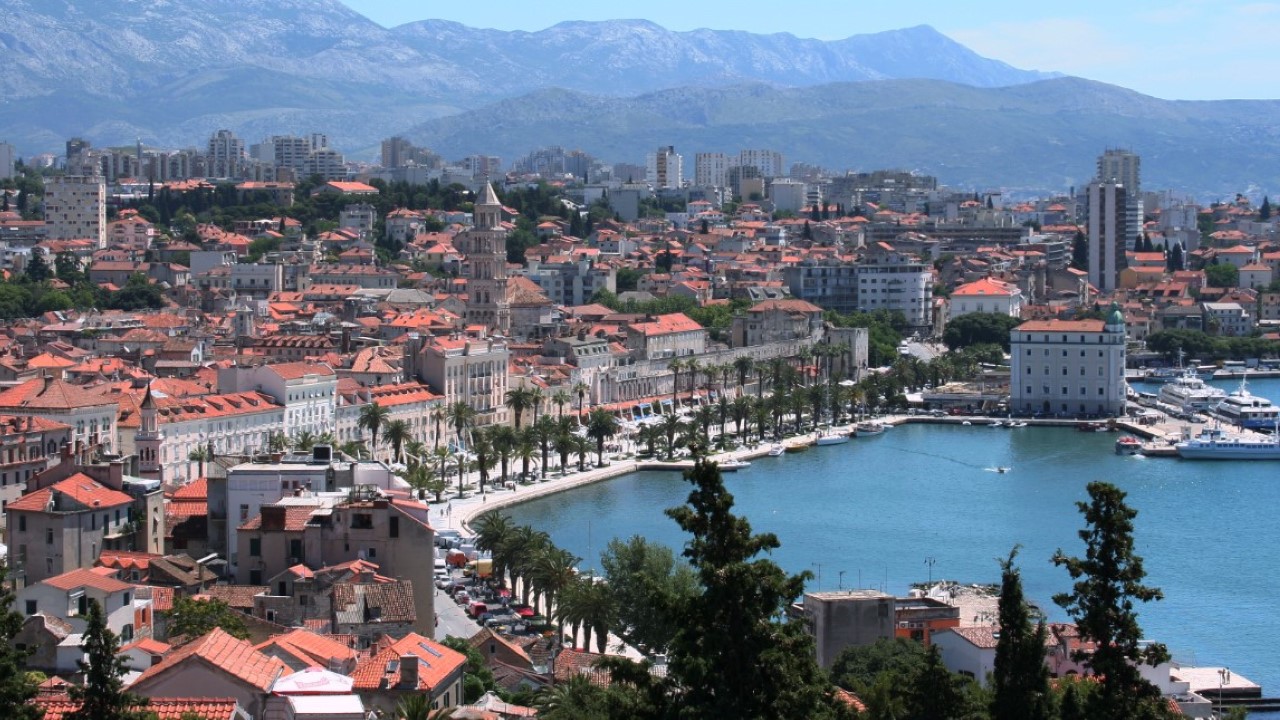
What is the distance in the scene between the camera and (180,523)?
21.8 meters

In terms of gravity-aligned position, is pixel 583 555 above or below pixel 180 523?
below

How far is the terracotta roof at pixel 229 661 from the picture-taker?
13703 mm

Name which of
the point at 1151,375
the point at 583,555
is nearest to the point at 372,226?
the point at 1151,375

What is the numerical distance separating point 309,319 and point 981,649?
36988 millimetres

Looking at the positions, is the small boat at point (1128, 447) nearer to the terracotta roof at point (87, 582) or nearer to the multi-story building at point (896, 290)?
the multi-story building at point (896, 290)

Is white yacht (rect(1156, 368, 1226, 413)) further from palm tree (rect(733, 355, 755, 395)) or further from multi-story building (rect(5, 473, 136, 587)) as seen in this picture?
multi-story building (rect(5, 473, 136, 587))

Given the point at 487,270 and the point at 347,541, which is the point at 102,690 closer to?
the point at 347,541

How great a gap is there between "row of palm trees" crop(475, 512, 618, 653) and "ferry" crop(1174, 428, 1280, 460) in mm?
24383

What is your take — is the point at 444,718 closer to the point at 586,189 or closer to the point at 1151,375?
the point at 1151,375

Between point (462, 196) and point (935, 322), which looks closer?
point (935, 322)

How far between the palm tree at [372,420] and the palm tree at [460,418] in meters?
2.11

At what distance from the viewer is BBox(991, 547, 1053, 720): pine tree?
13.4 meters

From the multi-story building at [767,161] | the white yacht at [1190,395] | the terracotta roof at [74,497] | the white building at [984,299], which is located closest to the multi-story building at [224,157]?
the multi-story building at [767,161]

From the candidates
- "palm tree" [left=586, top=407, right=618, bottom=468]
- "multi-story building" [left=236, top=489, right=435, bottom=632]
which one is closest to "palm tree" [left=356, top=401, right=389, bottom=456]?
"palm tree" [left=586, top=407, right=618, bottom=468]
